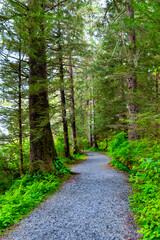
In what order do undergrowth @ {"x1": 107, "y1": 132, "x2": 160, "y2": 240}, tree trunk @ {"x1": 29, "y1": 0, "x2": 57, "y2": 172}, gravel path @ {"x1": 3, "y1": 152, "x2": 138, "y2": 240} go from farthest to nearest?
tree trunk @ {"x1": 29, "y1": 0, "x2": 57, "y2": 172}, gravel path @ {"x1": 3, "y1": 152, "x2": 138, "y2": 240}, undergrowth @ {"x1": 107, "y1": 132, "x2": 160, "y2": 240}

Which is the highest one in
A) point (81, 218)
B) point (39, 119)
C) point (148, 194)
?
point (39, 119)

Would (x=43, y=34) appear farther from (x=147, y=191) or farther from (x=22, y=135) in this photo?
(x=147, y=191)

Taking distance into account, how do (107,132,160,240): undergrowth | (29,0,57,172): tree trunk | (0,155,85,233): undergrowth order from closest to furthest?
(107,132,160,240): undergrowth → (0,155,85,233): undergrowth → (29,0,57,172): tree trunk

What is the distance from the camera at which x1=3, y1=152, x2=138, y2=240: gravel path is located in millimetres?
2256

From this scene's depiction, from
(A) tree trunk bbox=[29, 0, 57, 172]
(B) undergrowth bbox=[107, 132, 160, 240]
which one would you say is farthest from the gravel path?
(A) tree trunk bbox=[29, 0, 57, 172]

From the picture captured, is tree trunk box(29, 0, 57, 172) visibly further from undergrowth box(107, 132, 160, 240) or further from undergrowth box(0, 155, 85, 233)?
undergrowth box(107, 132, 160, 240)

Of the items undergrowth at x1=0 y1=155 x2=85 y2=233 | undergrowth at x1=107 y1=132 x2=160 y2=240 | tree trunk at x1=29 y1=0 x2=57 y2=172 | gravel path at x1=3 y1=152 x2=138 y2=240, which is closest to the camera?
undergrowth at x1=107 y1=132 x2=160 y2=240

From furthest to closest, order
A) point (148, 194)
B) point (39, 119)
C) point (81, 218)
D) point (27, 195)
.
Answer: point (39, 119)
point (27, 195)
point (148, 194)
point (81, 218)

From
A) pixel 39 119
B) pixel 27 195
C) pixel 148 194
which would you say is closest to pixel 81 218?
pixel 148 194

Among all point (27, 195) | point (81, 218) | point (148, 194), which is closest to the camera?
point (81, 218)

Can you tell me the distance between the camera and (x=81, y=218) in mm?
2693

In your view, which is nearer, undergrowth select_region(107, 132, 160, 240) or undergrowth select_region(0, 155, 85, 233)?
undergrowth select_region(107, 132, 160, 240)

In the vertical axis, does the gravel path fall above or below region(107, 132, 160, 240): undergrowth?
below

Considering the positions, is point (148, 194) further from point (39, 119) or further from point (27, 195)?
point (39, 119)
